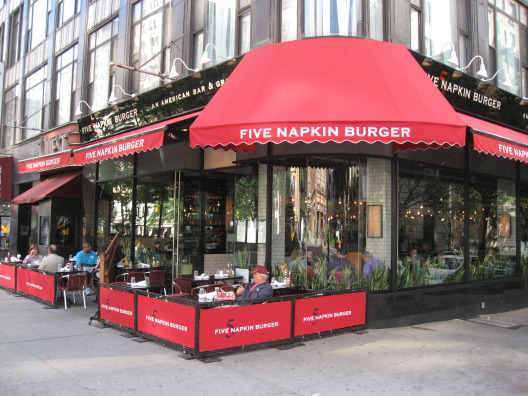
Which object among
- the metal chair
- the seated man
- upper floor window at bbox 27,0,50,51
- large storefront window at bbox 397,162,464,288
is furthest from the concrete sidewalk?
upper floor window at bbox 27,0,50,51

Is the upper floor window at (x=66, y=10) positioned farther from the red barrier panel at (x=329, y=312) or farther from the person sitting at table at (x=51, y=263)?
the red barrier panel at (x=329, y=312)

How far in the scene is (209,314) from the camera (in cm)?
678

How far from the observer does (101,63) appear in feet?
56.7

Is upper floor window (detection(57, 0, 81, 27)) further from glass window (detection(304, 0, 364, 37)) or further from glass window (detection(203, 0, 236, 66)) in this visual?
glass window (detection(304, 0, 364, 37))

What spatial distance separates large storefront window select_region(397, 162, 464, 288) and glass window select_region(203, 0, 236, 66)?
5.07m

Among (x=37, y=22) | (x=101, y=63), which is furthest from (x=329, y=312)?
(x=37, y=22)

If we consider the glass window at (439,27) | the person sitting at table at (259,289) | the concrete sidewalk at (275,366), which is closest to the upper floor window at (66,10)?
the glass window at (439,27)

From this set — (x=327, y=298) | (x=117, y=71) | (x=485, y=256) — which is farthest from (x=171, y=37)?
(x=485, y=256)

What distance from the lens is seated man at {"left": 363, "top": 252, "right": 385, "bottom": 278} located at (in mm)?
9625

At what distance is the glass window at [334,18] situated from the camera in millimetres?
9773

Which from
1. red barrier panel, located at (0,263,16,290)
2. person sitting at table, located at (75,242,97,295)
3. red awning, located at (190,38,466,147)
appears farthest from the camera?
red barrier panel, located at (0,263,16,290)

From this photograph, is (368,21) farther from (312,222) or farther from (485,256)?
(485,256)

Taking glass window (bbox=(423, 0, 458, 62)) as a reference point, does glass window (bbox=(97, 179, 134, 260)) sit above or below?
below

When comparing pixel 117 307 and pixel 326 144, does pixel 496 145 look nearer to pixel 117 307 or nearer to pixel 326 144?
pixel 326 144
